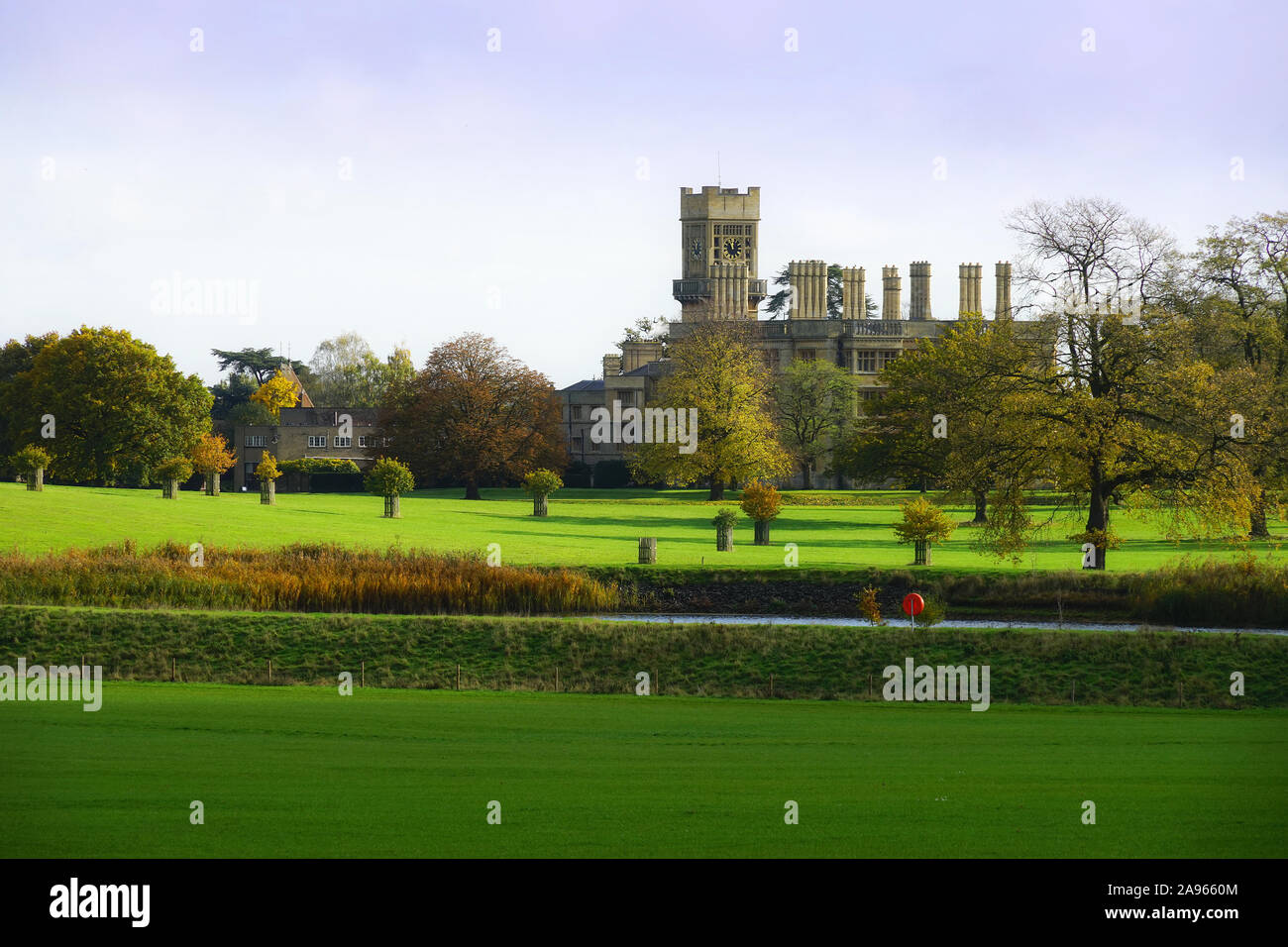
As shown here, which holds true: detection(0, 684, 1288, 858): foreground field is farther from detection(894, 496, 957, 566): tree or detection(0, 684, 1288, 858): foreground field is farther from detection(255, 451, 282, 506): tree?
detection(255, 451, 282, 506): tree

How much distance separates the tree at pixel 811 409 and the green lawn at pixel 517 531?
17.3 m

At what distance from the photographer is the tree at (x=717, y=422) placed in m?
68.4

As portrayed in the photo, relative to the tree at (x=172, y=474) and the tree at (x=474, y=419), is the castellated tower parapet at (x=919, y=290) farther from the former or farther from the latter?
the tree at (x=172, y=474)

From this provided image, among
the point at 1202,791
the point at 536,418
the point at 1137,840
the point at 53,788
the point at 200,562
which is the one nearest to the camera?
the point at 1137,840

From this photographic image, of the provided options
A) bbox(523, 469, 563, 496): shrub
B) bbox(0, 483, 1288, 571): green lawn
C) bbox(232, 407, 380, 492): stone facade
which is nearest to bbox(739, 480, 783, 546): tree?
bbox(0, 483, 1288, 571): green lawn

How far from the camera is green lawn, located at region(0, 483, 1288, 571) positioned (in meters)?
39.3

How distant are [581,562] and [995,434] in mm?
11909

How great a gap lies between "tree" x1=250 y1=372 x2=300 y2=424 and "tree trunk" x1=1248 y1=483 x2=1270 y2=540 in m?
84.2

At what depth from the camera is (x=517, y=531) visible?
160ft
